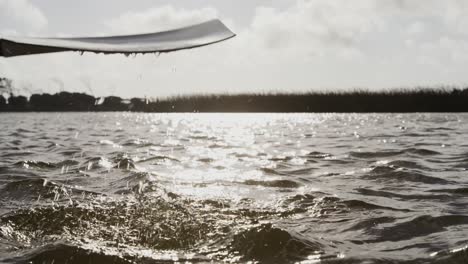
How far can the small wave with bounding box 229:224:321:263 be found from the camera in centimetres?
347

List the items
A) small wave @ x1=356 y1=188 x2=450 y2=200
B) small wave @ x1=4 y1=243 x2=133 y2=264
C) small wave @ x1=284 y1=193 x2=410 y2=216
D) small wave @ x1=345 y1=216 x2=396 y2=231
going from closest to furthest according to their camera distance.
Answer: small wave @ x1=4 y1=243 x2=133 y2=264, small wave @ x1=345 y1=216 x2=396 y2=231, small wave @ x1=284 y1=193 x2=410 y2=216, small wave @ x1=356 y1=188 x2=450 y2=200

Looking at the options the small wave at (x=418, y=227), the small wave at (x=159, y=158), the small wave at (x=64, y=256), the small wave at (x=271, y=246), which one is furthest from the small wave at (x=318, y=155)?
the small wave at (x=64, y=256)

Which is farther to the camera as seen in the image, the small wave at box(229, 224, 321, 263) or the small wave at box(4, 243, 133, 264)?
the small wave at box(229, 224, 321, 263)

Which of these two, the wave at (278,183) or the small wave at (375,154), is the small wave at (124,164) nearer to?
the wave at (278,183)

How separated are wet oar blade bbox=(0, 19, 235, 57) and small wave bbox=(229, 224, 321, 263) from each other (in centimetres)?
167

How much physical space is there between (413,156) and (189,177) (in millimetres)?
4979

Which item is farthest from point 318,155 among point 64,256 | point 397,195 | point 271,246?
point 64,256

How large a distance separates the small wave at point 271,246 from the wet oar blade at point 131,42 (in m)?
1.67

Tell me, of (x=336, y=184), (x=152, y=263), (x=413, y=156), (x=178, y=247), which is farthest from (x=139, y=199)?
(x=413, y=156)

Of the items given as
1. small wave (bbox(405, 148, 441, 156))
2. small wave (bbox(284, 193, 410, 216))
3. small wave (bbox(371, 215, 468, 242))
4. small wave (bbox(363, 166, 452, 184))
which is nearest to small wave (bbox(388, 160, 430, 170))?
small wave (bbox(363, 166, 452, 184))

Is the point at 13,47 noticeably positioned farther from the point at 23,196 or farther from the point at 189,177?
the point at 189,177

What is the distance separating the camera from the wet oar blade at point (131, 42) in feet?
8.21

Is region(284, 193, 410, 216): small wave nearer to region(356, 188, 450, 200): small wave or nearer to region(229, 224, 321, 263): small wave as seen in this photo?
region(356, 188, 450, 200): small wave

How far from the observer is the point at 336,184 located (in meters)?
6.60
